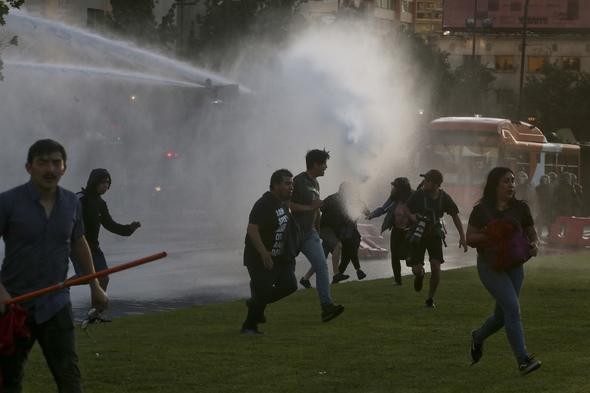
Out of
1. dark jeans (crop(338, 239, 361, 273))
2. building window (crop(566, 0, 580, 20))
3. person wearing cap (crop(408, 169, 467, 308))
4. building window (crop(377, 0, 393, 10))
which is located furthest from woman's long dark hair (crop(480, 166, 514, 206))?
building window (crop(377, 0, 393, 10))

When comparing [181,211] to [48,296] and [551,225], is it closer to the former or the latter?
[551,225]

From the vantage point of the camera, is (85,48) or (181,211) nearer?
(181,211)

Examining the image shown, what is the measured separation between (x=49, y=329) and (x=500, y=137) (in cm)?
3278

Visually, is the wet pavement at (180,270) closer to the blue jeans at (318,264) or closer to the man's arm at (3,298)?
the blue jeans at (318,264)

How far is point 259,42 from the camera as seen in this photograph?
48375 mm

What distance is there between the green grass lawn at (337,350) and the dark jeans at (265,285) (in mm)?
258

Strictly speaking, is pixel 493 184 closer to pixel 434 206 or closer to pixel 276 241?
pixel 276 241

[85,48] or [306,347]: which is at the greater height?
[85,48]

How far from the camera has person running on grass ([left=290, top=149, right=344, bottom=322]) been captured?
44.5 ft

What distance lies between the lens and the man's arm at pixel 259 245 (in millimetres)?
12156

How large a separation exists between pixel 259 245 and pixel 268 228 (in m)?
0.29

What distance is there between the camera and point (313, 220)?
14297 mm

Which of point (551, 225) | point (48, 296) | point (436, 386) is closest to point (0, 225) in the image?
point (48, 296)

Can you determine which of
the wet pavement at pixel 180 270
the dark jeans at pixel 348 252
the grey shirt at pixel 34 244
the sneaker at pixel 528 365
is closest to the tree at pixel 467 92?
the wet pavement at pixel 180 270
